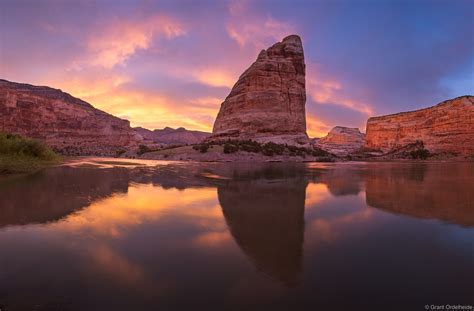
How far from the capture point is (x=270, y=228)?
668cm

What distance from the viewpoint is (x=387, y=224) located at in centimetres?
712

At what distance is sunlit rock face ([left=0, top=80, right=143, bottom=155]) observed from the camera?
9356 cm

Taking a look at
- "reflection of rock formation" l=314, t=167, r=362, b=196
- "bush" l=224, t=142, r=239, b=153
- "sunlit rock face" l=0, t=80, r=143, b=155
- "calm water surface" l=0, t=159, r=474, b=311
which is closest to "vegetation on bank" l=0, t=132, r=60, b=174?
"calm water surface" l=0, t=159, r=474, b=311

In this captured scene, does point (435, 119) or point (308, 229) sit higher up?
point (435, 119)

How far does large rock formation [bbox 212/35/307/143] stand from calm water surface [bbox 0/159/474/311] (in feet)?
185

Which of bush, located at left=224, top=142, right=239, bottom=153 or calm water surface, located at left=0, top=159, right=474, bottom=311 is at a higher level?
bush, located at left=224, top=142, right=239, bottom=153

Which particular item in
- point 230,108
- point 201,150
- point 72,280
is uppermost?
point 230,108

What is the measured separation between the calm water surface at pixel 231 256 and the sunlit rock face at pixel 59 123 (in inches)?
3214

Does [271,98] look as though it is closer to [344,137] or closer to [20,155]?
[20,155]

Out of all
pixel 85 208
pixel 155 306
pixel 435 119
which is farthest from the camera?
pixel 435 119

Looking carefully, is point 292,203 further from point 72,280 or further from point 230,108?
point 230,108

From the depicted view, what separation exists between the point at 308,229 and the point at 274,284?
294 centimetres

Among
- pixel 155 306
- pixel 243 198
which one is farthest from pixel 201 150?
pixel 155 306

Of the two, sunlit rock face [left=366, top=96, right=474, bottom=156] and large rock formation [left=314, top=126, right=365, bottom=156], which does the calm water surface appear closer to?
sunlit rock face [left=366, top=96, right=474, bottom=156]
